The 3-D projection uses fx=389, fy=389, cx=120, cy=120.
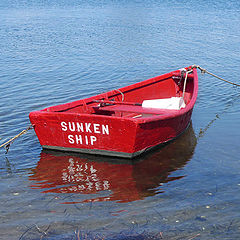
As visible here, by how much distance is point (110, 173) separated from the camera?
7.41 metres

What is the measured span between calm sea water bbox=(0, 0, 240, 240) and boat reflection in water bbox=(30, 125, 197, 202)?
19 millimetres

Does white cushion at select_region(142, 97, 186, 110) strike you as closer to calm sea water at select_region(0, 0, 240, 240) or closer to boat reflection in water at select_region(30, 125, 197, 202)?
calm sea water at select_region(0, 0, 240, 240)

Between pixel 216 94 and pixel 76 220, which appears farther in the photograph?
pixel 216 94

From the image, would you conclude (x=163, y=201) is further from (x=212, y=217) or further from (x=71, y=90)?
(x=71, y=90)

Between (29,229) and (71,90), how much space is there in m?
8.58

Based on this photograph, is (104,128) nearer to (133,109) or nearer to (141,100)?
(133,109)

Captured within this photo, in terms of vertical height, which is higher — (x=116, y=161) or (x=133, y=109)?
(x=133, y=109)

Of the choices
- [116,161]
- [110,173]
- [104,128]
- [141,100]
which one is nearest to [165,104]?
[141,100]

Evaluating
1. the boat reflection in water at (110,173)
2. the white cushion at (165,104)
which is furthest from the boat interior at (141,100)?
the boat reflection in water at (110,173)

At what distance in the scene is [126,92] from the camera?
1029 centimetres

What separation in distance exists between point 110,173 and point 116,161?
0.51m

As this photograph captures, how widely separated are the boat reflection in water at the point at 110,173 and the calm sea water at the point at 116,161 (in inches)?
0.8

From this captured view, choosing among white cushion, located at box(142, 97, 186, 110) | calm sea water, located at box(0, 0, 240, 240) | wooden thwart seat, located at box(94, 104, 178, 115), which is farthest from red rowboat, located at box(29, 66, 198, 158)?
calm sea water, located at box(0, 0, 240, 240)

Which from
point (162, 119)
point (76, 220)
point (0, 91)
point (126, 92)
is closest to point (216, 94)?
point (126, 92)
